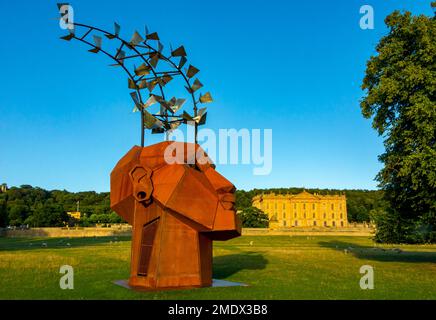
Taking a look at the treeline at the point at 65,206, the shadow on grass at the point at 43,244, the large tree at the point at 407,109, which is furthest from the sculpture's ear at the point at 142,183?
the treeline at the point at 65,206

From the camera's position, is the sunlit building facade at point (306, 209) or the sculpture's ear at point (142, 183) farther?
the sunlit building facade at point (306, 209)

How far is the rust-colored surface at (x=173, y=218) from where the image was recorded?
1283 cm

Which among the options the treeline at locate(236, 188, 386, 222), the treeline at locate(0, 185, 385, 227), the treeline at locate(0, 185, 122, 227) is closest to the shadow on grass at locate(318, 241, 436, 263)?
the treeline at locate(0, 185, 385, 227)

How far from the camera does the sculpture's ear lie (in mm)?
13102

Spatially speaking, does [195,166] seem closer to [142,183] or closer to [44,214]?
[142,183]

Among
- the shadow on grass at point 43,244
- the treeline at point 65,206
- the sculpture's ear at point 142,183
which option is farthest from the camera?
the treeline at point 65,206

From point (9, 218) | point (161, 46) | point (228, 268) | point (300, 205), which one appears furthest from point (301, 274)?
point (300, 205)

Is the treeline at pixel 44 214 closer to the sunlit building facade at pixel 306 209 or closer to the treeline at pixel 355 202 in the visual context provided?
the treeline at pixel 355 202

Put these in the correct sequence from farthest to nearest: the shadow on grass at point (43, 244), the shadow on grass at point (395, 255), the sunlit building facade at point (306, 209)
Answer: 1. the sunlit building facade at point (306, 209)
2. the shadow on grass at point (43, 244)
3. the shadow on grass at point (395, 255)

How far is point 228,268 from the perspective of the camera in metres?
20.5
